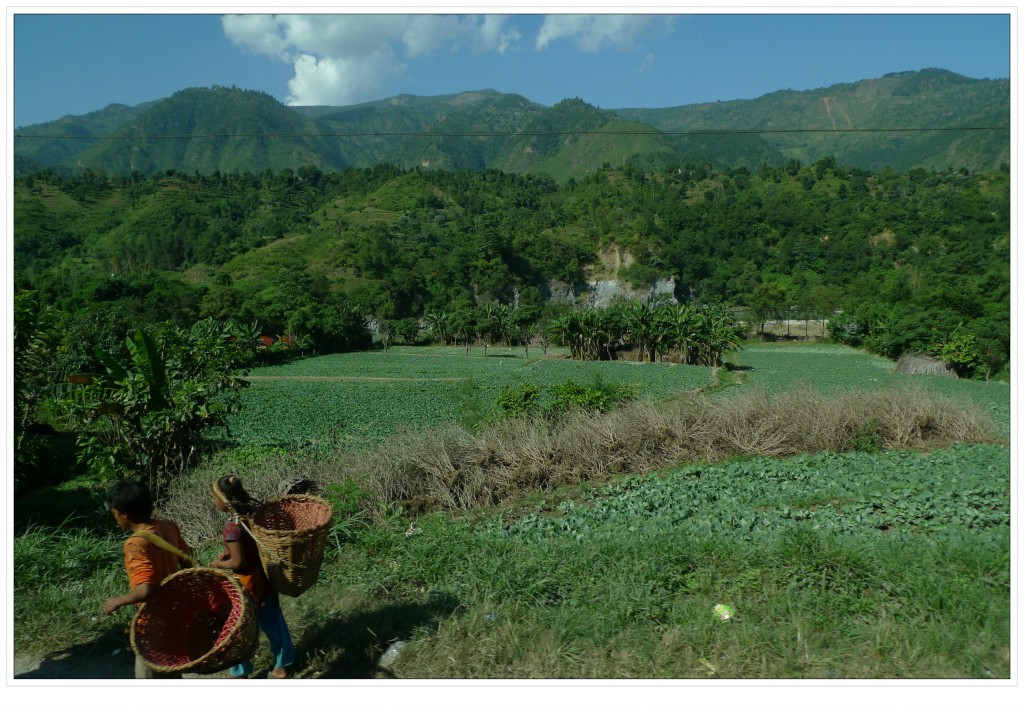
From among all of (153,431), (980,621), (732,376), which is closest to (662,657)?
(980,621)

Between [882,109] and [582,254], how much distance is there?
15420 cm

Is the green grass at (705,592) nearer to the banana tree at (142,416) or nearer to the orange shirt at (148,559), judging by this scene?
the orange shirt at (148,559)

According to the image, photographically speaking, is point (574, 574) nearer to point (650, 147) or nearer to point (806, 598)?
point (806, 598)

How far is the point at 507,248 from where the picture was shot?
90.8 metres

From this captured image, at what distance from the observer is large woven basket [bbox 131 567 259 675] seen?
3.45 meters

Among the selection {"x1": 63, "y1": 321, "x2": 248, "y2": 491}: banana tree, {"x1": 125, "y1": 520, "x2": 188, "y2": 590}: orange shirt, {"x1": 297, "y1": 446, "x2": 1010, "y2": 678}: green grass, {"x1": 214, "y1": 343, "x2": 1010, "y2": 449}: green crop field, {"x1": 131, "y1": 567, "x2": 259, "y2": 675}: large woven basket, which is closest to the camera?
{"x1": 131, "y1": 567, "x2": 259, "y2": 675}: large woven basket

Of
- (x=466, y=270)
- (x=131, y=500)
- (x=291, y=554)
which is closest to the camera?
(x=131, y=500)

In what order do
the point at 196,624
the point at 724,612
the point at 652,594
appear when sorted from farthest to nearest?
the point at 652,594
the point at 724,612
the point at 196,624

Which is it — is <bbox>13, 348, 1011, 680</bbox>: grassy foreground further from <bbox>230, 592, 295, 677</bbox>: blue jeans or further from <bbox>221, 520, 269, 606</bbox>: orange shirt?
<bbox>221, 520, 269, 606</bbox>: orange shirt

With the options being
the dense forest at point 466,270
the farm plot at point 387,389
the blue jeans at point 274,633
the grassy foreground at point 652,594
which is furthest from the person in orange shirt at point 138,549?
the farm plot at point 387,389

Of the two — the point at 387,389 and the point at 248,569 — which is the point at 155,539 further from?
the point at 387,389

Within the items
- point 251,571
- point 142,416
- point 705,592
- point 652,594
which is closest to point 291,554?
point 251,571

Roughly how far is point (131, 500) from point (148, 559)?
0.34m

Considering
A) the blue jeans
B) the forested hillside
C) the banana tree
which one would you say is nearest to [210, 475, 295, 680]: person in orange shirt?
the blue jeans
